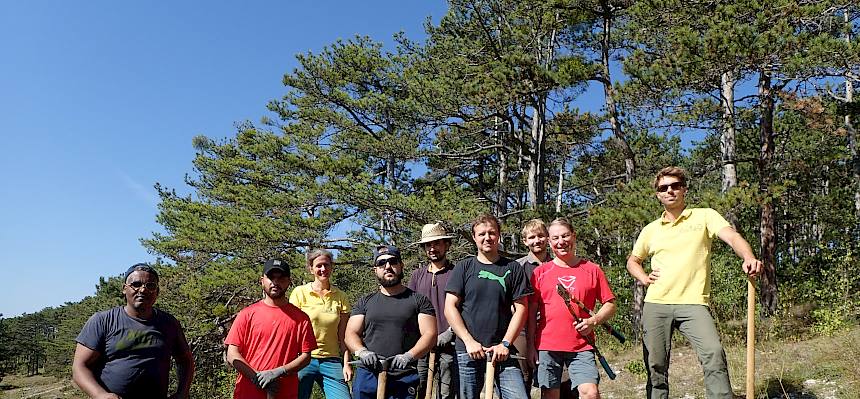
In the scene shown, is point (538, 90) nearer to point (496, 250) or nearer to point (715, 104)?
point (715, 104)

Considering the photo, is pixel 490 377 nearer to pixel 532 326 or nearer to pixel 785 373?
pixel 532 326

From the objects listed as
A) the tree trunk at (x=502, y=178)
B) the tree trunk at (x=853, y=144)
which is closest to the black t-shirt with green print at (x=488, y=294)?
the tree trunk at (x=502, y=178)

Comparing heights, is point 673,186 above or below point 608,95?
below

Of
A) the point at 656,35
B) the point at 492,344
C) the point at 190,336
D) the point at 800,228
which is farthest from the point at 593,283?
the point at 800,228

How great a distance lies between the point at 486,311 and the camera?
11.8 ft

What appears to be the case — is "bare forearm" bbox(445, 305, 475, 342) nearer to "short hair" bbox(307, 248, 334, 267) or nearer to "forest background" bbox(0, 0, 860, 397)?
"short hair" bbox(307, 248, 334, 267)

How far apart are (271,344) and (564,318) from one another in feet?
6.61

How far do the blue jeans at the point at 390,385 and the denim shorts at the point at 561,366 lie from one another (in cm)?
85

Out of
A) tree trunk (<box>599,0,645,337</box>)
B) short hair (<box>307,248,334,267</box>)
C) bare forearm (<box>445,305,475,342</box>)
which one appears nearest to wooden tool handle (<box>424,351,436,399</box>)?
bare forearm (<box>445,305,475,342</box>)

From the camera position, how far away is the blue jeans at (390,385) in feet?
11.8

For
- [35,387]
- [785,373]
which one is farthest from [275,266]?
[35,387]

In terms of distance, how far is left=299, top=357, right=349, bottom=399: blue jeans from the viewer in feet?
14.4

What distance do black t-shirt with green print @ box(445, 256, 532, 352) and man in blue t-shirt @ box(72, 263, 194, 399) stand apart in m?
1.79

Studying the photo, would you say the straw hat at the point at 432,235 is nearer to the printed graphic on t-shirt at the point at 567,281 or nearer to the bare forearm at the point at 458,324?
the bare forearm at the point at 458,324
